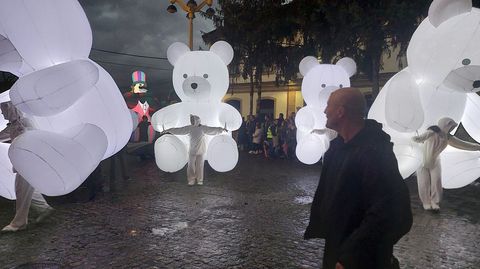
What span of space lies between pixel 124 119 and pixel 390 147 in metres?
3.22

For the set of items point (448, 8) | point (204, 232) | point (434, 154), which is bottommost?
point (204, 232)

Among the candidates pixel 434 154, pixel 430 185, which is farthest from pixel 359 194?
pixel 430 185

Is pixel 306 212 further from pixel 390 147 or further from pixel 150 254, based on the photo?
pixel 390 147

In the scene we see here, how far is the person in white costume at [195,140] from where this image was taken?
8.12m

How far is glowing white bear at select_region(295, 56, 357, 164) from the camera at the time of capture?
9.29m

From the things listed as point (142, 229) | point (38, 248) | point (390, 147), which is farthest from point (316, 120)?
point (390, 147)

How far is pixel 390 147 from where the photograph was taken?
1956mm

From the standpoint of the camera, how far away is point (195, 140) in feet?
26.9

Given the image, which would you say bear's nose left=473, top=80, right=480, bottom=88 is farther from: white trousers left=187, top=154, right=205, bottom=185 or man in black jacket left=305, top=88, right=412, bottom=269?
white trousers left=187, top=154, right=205, bottom=185

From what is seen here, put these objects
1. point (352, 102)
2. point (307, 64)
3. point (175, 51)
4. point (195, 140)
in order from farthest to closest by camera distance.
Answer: point (307, 64)
point (175, 51)
point (195, 140)
point (352, 102)

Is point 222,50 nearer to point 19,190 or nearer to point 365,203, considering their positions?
point 19,190

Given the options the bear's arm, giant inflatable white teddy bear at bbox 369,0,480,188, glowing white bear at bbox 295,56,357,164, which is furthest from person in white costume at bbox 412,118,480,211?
the bear's arm

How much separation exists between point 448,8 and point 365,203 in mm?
5301

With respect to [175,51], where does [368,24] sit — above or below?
above
